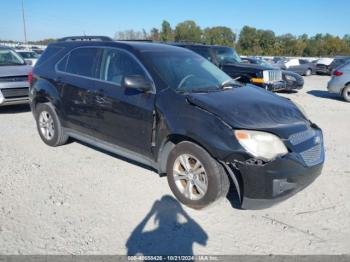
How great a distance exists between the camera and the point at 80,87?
486 cm

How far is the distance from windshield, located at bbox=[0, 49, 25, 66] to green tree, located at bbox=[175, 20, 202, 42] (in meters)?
77.9

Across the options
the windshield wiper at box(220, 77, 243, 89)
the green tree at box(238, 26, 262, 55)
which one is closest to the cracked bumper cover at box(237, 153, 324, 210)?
the windshield wiper at box(220, 77, 243, 89)

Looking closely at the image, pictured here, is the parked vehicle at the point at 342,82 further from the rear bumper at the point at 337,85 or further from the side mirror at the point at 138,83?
the side mirror at the point at 138,83

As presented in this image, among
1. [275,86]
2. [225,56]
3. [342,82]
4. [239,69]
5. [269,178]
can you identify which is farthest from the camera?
[342,82]

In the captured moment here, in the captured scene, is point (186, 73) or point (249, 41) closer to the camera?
point (186, 73)

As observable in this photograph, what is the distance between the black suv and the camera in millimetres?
3312

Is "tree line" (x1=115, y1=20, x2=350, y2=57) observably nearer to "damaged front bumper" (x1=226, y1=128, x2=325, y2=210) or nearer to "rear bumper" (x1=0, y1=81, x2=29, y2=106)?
"rear bumper" (x1=0, y1=81, x2=29, y2=106)

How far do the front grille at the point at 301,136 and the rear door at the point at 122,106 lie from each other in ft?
5.25

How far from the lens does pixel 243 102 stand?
383cm

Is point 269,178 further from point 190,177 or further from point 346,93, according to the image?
point 346,93

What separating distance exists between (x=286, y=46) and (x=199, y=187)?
258 feet

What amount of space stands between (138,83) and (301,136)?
1.95 meters

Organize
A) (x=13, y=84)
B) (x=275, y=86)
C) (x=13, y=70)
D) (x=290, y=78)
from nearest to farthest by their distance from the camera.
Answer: (x=13, y=84) < (x=13, y=70) < (x=275, y=86) < (x=290, y=78)

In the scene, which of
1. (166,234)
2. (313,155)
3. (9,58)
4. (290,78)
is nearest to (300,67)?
(290,78)
